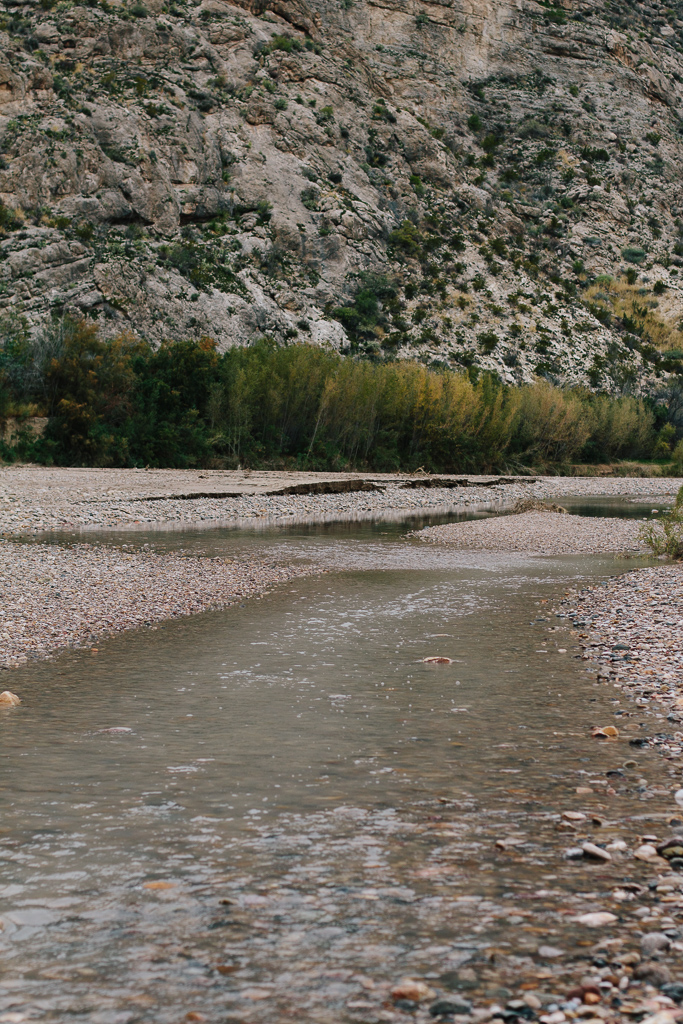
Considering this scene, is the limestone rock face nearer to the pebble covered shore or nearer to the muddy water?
the pebble covered shore

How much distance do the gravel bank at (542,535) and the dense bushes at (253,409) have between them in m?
21.7

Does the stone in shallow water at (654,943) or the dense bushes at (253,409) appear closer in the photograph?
the stone in shallow water at (654,943)

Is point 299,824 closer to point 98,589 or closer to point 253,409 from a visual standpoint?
point 98,589

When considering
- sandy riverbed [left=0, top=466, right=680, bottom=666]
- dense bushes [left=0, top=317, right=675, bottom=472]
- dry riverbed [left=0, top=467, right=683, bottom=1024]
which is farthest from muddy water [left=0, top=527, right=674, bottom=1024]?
dense bushes [left=0, top=317, right=675, bottom=472]

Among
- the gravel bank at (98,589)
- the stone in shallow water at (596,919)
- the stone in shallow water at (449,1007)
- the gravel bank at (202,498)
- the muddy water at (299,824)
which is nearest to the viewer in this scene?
Result: the stone in shallow water at (449,1007)

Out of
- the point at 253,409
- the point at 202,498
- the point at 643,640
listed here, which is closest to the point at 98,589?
the point at 643,640

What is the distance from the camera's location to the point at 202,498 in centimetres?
3181

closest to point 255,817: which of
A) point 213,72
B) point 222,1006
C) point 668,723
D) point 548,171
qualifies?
point 222,1006

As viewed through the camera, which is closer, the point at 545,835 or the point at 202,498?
the point at 545,835

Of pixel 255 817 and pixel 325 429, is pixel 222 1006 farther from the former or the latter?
pixel 325 429

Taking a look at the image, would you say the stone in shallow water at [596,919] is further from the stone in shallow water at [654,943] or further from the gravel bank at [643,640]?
the gravel bank at [643,640]

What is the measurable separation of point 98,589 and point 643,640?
7.63m

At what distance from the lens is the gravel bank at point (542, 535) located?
21453 mm

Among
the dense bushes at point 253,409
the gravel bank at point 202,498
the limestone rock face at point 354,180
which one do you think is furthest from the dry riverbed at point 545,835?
Result: the limestone rock face at point 354,180
